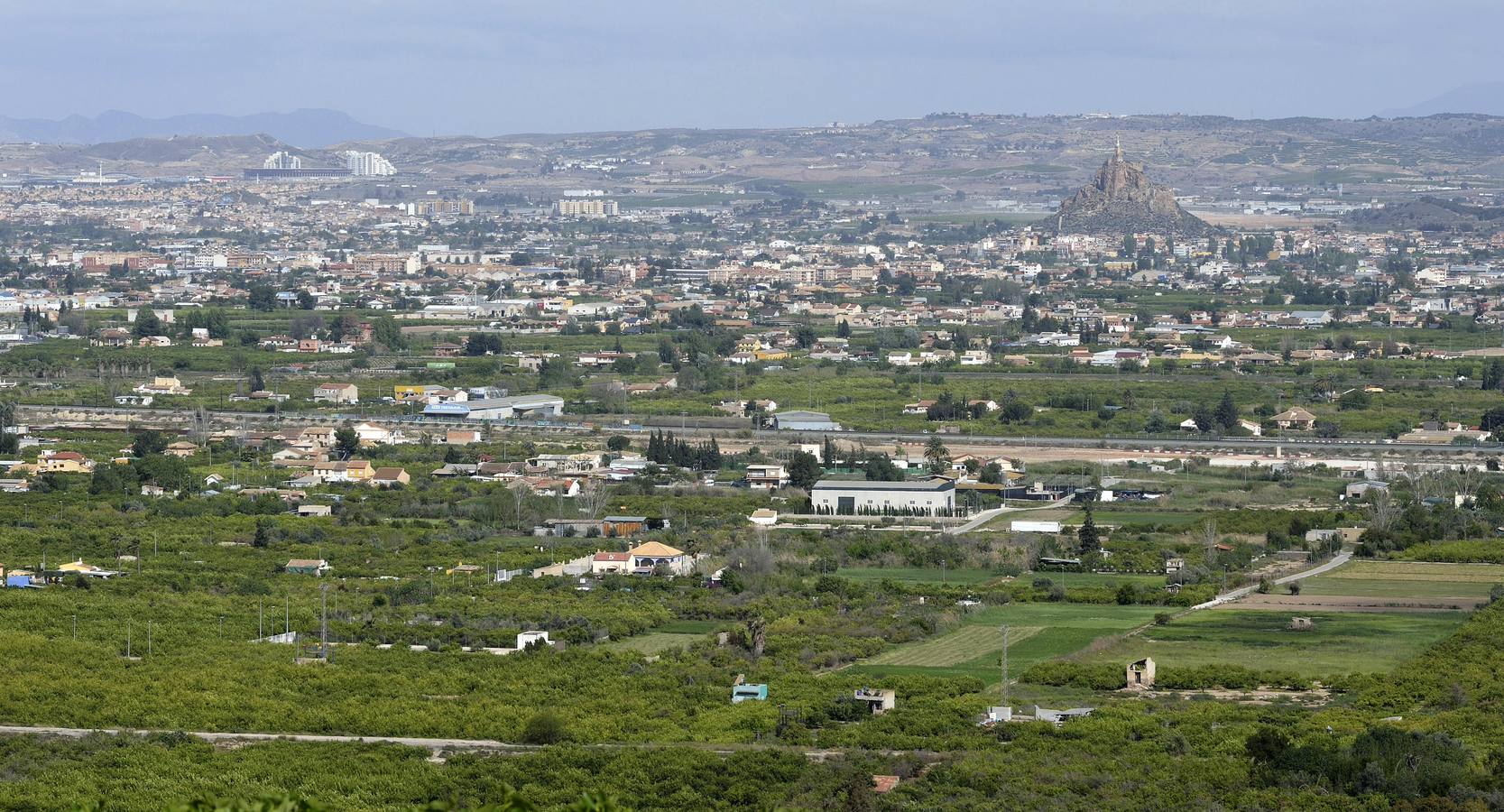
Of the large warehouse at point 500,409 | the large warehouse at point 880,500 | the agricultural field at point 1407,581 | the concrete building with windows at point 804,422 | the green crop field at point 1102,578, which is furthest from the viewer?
the large warehouse at point 500,409

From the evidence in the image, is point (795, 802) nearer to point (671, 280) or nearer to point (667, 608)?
point (667, 608)

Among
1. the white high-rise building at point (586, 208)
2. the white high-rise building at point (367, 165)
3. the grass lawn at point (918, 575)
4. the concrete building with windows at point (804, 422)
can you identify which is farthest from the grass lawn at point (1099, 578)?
the white high-rise building at point (367, 165)

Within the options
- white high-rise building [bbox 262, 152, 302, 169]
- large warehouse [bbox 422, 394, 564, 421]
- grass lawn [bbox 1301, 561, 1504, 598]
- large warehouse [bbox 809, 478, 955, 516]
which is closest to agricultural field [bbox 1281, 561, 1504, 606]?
grass lawn [bbox 1301, 561, 1504, 598]

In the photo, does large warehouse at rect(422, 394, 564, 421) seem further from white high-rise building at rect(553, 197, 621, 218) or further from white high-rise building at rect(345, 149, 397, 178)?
white high-rise building at rect(345, 149, 397, 178)

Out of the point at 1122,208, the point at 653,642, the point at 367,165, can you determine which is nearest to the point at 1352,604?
the point at 653,642

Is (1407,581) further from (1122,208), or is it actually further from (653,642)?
(1122,208)

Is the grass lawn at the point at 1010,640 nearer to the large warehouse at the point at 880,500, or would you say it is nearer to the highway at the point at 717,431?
the large warehouse at the point at 880,500

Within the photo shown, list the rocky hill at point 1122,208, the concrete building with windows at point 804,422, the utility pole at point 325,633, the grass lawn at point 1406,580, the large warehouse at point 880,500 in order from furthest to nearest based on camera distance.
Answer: the rocky hill at point 1122,208, the concrete building with windows at point 804,422, the large warehouse at point 880,500, the grass lawn at point 1406,580, the utility pole at point 325,633
